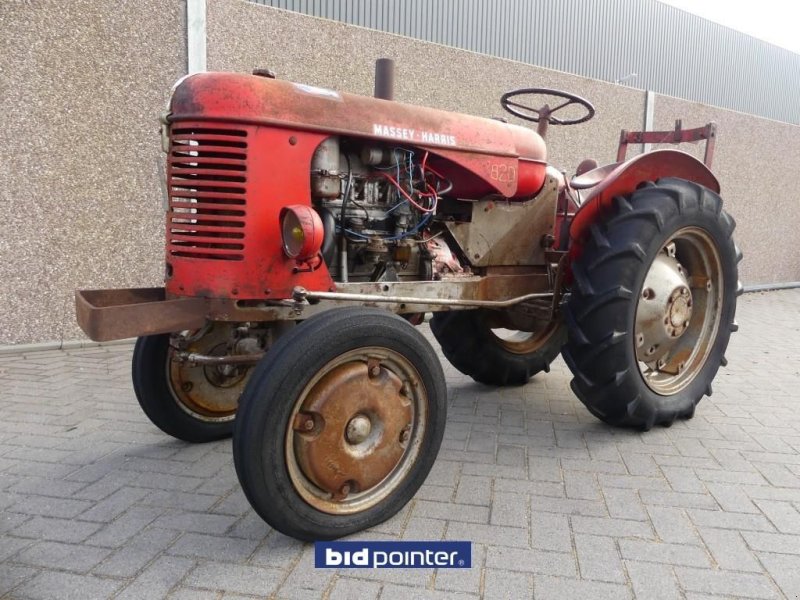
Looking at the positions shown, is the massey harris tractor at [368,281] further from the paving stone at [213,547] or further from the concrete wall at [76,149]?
the concrete wall at [76,149]

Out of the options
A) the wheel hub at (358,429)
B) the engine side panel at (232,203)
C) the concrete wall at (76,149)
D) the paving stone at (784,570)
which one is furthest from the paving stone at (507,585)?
the concrete wall at (76,149)

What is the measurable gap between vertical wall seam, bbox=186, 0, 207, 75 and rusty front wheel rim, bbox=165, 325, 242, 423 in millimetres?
3046

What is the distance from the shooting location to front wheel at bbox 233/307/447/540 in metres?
1.89

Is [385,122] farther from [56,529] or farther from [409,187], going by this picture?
[56,529]

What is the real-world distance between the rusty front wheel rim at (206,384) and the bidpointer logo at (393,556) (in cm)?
113

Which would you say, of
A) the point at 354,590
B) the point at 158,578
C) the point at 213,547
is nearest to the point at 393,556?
the point at 354,590

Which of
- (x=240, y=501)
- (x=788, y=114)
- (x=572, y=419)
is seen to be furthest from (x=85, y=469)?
(x=788, y=114)

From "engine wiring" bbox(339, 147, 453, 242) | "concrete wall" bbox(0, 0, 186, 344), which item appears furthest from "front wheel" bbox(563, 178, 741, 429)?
"concrete wall" bbox(0, 0, 186, 344)

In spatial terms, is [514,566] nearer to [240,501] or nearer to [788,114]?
[240,501]

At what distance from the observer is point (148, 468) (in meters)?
2.68

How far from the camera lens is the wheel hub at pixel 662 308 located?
3.16 metres

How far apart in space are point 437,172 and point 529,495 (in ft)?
4.83

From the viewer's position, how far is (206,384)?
2902mm

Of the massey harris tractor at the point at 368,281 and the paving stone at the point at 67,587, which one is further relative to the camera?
the massey harris tractor at the point at 368,281
